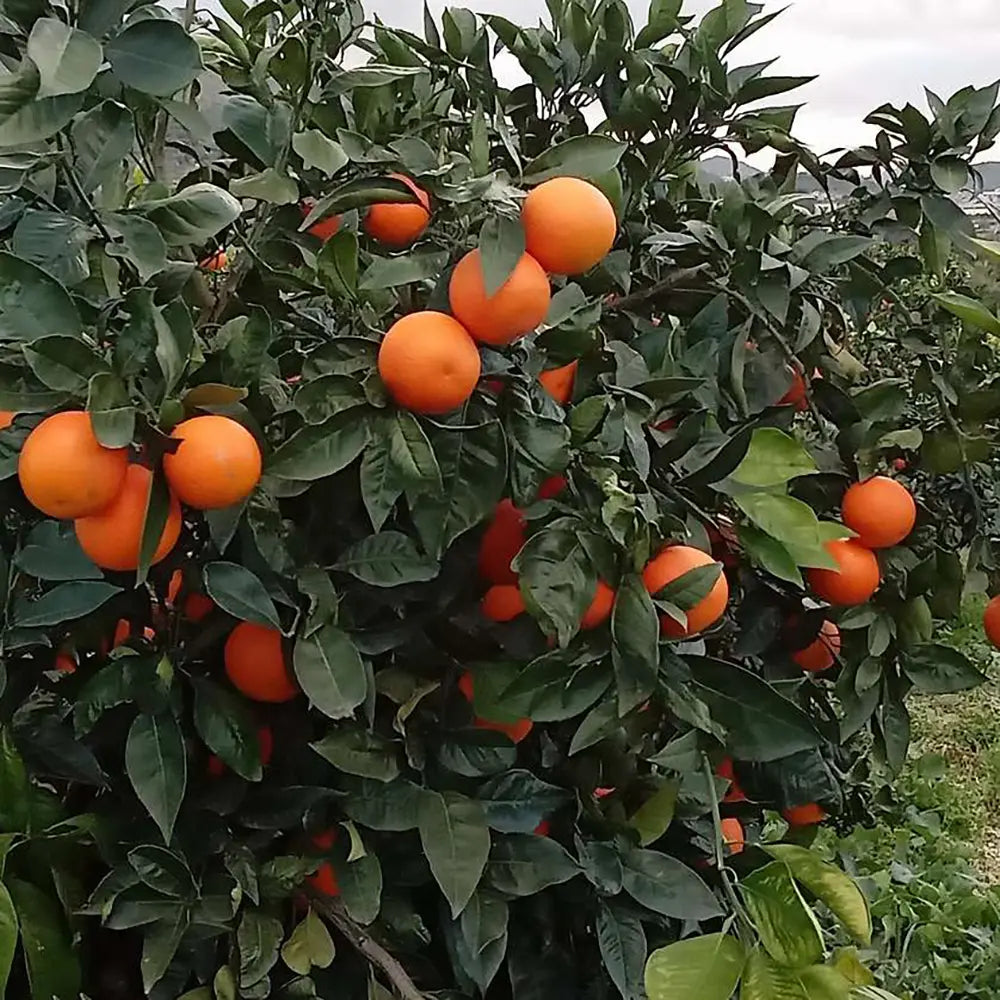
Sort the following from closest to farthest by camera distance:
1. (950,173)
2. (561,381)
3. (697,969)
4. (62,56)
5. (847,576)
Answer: (62,56) < (697,969) < (561,381) < (847,576) < (950,173)

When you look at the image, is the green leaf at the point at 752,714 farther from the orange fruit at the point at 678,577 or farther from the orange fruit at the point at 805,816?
the orange fruit at the point at 805,816

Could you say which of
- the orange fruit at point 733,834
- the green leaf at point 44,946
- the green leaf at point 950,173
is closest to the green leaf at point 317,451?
the green leaf at point 44,946

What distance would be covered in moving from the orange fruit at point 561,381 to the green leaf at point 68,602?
0.86ft

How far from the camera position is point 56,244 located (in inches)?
25.0

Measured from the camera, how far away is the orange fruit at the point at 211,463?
0.55 meters

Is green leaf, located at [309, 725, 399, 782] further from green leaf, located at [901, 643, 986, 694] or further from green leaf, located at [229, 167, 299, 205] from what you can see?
green leaf, located at [901, 643, 986, 694]

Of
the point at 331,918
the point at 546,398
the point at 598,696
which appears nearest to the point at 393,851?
the point at 331,918

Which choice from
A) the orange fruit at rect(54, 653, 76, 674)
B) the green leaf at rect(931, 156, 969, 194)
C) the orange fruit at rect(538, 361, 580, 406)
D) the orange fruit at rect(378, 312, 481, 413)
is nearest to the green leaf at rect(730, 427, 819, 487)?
the orange fruit at rect(538, 361, 580, 406)

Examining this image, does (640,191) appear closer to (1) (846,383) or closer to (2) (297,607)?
(1) (846,383)

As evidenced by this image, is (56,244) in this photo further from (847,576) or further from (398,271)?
(847,576)

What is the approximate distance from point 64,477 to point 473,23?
0.57 m

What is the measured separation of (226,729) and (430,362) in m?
0.25

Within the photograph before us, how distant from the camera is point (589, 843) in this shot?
2.53ft

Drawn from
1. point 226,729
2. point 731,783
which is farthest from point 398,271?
point 731,783
